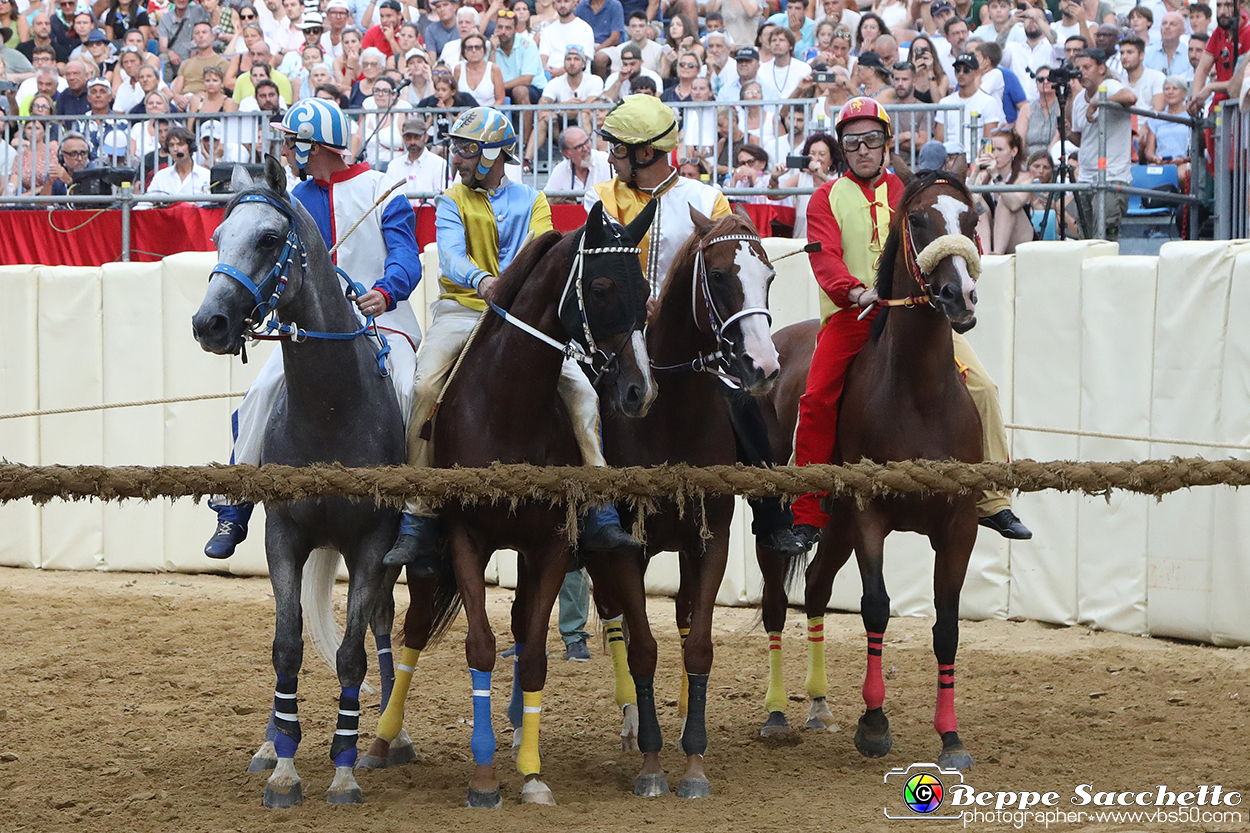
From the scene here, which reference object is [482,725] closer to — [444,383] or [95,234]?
[444,383]

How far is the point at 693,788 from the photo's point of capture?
17.6 ft

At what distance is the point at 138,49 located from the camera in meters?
15.5

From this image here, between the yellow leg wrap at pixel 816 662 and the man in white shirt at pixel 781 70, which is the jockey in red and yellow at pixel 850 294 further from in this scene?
the man in white shirt at pixel 781 70

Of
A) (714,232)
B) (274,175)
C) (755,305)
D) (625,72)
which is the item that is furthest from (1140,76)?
(274,175)

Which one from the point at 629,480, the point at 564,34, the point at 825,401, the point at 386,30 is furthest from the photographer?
the point at 386,30

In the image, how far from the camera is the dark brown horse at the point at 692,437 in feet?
17.5

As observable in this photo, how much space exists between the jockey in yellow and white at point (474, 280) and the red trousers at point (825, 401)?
1.13m

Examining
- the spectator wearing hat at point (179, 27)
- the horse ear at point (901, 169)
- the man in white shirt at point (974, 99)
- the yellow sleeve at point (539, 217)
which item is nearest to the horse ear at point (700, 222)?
the yellow sleeve at point (539, 217)

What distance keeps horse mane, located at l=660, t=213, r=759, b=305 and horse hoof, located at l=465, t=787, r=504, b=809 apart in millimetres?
2109

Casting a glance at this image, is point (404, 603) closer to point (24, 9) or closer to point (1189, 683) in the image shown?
point (1189, 683)

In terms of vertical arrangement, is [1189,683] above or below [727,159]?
below

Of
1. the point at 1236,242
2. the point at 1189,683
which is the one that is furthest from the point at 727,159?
the point at 1189,683

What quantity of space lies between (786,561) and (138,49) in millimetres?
11542

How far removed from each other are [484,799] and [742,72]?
8826mm
